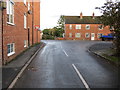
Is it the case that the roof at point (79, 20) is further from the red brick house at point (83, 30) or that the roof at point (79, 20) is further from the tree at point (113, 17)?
the tree at point (113, 17)

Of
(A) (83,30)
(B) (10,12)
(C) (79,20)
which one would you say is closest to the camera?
(B) (10,12)

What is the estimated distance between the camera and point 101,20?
16766mm

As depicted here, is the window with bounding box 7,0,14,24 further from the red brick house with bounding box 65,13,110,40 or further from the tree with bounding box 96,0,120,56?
the red brick house with bounding box 65,13,110,40

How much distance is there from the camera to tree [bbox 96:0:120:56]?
15352mm

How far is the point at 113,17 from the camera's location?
15438mm

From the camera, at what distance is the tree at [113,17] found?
50.4 ft

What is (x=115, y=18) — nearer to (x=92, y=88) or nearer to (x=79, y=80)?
(x=79, y=80)

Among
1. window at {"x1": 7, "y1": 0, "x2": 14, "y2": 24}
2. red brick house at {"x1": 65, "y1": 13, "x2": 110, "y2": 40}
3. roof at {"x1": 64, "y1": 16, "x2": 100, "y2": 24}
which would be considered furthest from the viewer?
roof at {"x1": 64, "y1": 16, "x2": 100, "y2": 24}

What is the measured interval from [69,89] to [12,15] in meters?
9.68

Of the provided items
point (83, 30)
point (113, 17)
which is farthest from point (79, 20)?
point (113, 17)

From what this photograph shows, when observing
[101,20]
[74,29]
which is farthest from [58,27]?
[101,20]

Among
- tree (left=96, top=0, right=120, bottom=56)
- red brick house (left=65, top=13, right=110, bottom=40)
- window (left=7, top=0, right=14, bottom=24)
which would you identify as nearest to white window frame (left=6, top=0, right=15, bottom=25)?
window (left=7, top=0, right=14, bottom=24)

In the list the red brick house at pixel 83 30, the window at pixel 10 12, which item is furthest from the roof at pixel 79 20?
the window at pixel 10 12

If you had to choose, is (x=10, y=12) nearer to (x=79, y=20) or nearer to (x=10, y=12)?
(x=10, y=12)
